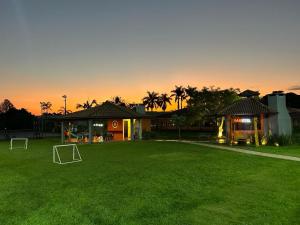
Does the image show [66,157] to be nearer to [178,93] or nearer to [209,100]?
[209,100]

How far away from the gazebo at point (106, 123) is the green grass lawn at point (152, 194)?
625 inches

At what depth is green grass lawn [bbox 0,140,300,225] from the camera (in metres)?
6.59

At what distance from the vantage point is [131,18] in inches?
885

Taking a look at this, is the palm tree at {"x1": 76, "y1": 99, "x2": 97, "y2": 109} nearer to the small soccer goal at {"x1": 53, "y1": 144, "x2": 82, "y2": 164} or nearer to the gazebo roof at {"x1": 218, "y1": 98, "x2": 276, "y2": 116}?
the gazebo roof at {"x1": 218, "y1": 98, "x2": 276, "y2": 116}

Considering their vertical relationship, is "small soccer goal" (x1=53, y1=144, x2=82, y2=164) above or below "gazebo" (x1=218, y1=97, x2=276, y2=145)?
below

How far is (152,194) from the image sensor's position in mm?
8508

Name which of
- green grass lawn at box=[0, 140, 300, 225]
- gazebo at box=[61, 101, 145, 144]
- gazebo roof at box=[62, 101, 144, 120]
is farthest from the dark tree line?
green grass lawn at box=[0, 140, 300, 225]

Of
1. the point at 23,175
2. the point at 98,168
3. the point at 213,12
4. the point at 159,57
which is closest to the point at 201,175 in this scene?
the point at 98,168

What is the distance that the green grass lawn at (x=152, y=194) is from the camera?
6594 millimetres

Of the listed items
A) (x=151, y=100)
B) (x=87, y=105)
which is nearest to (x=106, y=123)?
(x=87, y=105)

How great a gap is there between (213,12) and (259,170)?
12.6 m

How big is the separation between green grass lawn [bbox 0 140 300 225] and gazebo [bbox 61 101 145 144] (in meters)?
15.9

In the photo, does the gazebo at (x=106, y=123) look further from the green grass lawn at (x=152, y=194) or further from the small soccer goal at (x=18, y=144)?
the green grass lawn at (x=152, y=194)

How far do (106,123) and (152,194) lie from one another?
28.9 m
